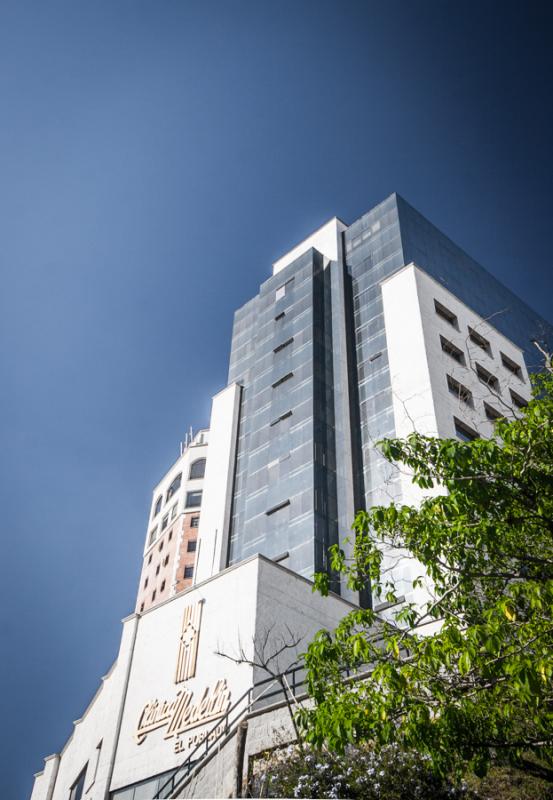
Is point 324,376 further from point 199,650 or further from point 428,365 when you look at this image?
point 199,650

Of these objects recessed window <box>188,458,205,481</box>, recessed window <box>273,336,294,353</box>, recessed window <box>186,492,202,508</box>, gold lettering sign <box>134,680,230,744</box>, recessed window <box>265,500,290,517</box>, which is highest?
recessed window <box>188,458,205,481</box>

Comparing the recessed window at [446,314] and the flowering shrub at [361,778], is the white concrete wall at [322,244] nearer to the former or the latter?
the recessed window at [446,314]

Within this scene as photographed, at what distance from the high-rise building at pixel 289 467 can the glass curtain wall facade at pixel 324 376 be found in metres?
0.14

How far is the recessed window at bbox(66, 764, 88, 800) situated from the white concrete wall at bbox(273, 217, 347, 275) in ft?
→ 130

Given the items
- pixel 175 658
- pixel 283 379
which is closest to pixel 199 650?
pixel 175 658

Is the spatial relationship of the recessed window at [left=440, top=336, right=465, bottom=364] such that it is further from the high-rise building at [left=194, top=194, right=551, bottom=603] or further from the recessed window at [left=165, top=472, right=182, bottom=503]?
the recessed window at [left=165, top=472, right=182, bottom=503]

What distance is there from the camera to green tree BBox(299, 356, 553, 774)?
1052cm

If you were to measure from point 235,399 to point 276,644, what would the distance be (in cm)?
3027

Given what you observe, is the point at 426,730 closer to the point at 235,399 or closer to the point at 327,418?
the point at 327,418

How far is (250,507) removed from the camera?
4647 centimetres

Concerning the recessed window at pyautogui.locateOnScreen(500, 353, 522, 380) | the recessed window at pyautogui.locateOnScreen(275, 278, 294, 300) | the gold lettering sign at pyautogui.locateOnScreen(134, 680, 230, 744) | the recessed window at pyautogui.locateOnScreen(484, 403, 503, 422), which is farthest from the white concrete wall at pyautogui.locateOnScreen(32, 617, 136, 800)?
the recessed window at pyautogui.locateOnScreen(275, 278, 294, 300)

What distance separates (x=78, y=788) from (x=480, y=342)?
34976 mm

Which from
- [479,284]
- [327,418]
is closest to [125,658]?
[327,418]

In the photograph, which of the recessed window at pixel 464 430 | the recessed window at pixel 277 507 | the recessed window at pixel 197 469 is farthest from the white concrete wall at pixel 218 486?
the recessed window at pixel 197 469
